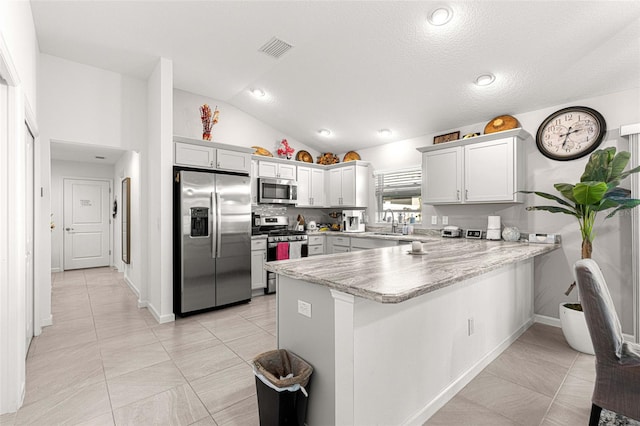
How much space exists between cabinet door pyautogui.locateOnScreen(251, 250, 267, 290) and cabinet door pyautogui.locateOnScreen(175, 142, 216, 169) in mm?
1445

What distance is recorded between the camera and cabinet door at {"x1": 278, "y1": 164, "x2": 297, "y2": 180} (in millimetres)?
5109

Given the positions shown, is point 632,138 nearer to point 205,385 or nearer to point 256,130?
point 205,385

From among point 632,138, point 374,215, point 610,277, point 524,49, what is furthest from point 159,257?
point 632,138

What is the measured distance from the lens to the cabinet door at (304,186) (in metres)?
5.39

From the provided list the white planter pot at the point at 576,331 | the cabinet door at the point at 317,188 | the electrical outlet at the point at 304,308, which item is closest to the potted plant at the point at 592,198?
the white planter pot at the point at 576,331

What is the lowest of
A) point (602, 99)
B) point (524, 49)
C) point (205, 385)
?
point (205, 385)

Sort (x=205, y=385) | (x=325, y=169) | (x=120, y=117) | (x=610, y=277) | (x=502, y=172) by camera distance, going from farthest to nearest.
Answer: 1. (x=325, y=169)
2. (x=120, y=117)
3. (x=502, y=172)
4. (x=610, y=277)
5. (x=205, y=385)

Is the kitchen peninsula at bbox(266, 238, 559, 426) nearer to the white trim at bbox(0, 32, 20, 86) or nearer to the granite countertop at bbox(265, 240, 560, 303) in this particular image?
the granite countertop at bbox(265, 240, 560, 303)

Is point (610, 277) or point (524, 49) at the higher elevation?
point (524, 49)

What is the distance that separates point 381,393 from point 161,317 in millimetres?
2922

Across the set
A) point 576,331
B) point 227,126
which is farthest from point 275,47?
point 576,331

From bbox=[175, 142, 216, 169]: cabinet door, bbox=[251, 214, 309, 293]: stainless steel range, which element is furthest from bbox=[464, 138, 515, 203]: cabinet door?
bbox=[175, 142, 216, 169]: cabinet door

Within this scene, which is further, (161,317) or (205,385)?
(161,317)

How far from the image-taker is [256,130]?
17.2 feet
